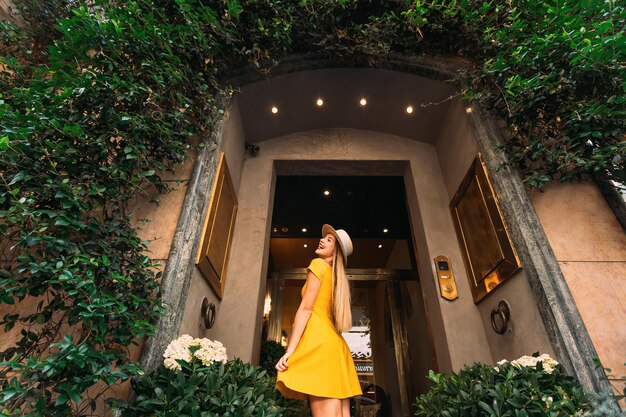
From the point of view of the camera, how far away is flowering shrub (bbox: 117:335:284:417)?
5.08 feet

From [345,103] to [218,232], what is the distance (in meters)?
2.57

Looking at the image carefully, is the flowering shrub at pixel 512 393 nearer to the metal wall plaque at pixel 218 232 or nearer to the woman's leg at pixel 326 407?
the woman's leg at pixel 326 407

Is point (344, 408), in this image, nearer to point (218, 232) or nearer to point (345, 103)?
point (218, 232)

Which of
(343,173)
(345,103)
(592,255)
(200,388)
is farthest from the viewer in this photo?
(343,173)

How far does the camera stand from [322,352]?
2.01m

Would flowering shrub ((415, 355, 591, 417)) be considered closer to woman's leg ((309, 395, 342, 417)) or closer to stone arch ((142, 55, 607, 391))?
stone arch ((142, 55, 607, 391))

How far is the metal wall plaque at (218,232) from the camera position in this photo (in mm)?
2749

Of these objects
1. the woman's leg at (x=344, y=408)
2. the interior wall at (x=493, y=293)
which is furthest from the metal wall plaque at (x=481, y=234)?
the woman's leg at (x=344, y=408)

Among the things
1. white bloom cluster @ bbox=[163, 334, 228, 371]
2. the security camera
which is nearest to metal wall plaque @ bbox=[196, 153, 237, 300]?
white bloom cluster @ bbox=[163, 334, 228, 371]

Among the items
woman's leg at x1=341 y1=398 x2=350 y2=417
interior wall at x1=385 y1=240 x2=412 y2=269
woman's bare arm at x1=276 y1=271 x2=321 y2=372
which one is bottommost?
woman's leg at x1=341 y1=398 x2=350 y2=417

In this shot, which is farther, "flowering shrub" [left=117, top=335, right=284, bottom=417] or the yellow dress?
the yellow dress

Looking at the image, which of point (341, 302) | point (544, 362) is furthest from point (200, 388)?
point (544, 362)

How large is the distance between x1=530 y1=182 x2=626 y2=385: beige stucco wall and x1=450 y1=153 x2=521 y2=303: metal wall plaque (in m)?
0.32

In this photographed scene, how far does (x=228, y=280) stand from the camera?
3.48 meters
